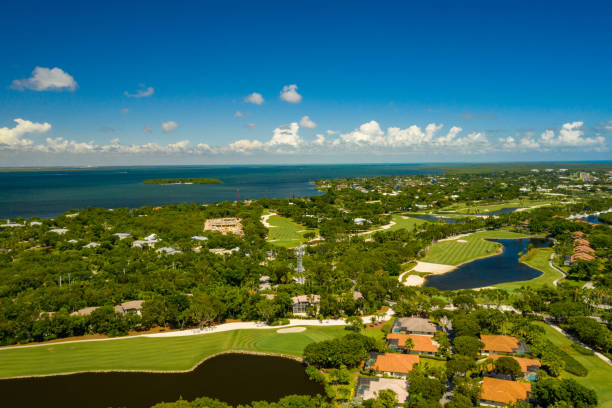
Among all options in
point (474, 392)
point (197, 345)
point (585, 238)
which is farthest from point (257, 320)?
point (585, 238)

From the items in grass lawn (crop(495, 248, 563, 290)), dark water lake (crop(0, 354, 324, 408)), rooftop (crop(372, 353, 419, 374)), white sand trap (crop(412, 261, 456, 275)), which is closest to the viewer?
dark water lake (crop(0, 354, 324, 408))

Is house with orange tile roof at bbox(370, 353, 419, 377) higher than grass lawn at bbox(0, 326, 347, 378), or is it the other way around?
house with orange tile roof at bbox(370, 353, 419, 377)

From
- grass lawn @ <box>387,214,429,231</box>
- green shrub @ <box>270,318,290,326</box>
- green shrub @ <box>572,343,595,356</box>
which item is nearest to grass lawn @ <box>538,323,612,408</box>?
green shrub @ <box>572,343,595,356</box>

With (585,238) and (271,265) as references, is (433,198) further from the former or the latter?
(271,265)

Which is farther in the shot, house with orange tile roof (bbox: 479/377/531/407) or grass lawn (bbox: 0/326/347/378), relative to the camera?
grass lawn (bbox: 0/326/347/378)

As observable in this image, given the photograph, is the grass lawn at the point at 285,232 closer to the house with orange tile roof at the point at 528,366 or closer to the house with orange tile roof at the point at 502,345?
the house with orange tile roof at the point at 502,345

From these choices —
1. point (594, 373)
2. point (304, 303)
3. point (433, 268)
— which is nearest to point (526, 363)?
point (594, 373)

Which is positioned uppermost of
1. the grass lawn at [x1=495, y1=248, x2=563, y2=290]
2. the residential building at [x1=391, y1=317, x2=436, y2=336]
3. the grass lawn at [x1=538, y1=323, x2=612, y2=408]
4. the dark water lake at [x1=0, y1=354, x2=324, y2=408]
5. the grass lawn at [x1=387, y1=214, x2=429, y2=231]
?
the grass lawn at [x1=387, y1=214, x2=429, y2=231]

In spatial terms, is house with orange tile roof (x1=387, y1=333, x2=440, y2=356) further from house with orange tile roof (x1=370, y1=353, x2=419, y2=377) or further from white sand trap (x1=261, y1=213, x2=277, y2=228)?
white sand trap (x1=261, y1=213, x2=277, y2=228)
